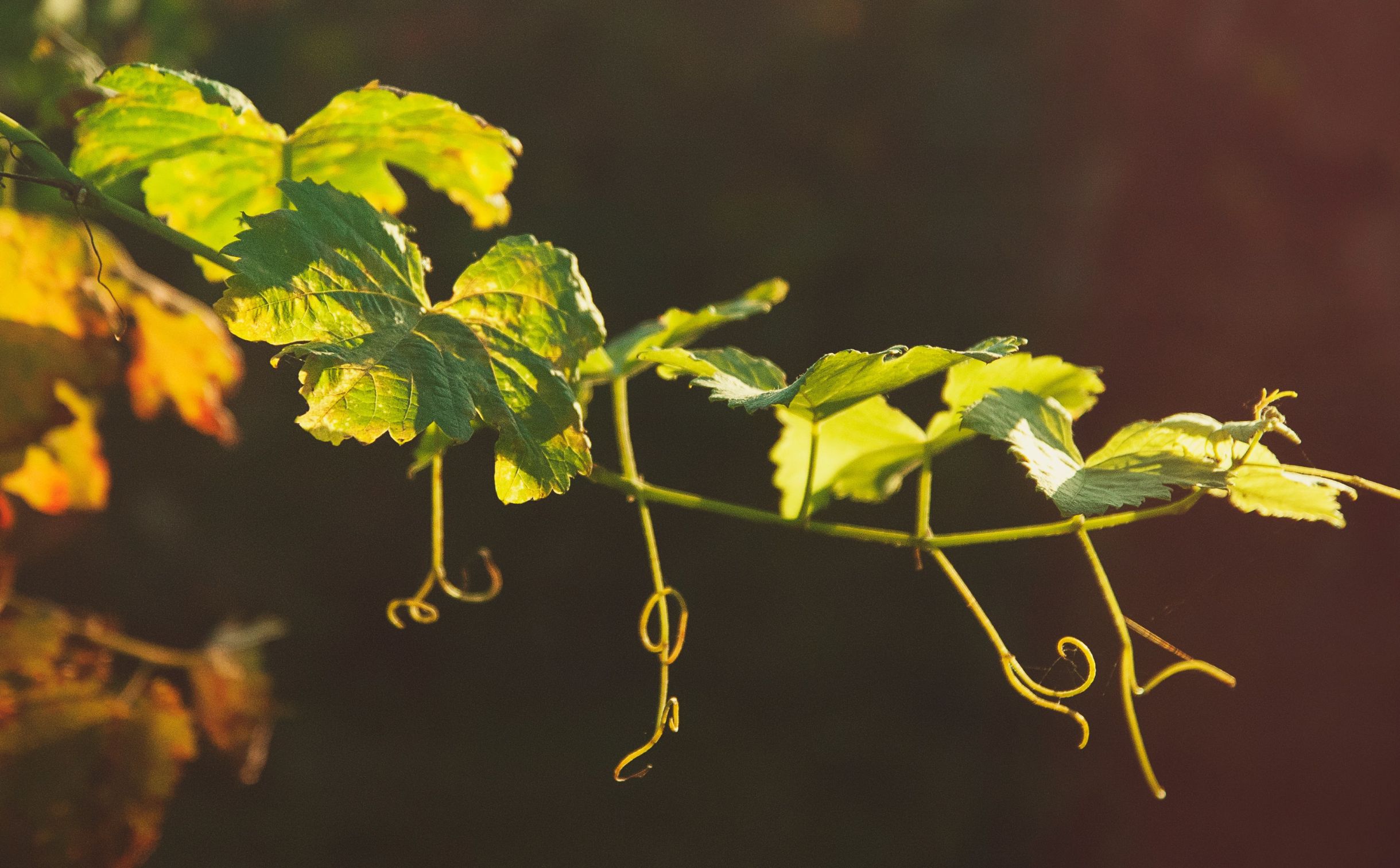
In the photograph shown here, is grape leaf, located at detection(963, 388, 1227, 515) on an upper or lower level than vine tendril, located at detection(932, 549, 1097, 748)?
upper

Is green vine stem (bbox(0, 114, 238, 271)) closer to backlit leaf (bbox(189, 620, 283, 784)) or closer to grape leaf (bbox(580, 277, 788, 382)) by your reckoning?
grape leaf (bbox(580, 277, 788, 382))

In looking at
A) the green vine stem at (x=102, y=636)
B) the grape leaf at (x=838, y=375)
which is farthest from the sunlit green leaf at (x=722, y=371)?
the green vine stem at (x=102, y=636)

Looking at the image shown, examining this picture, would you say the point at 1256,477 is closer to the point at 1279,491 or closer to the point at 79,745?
the point at 1279,491

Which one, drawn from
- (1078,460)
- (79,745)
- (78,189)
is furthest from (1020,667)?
(79,745)

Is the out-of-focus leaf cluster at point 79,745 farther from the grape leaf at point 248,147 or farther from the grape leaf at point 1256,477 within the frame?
the grape leaf at point 1256,477

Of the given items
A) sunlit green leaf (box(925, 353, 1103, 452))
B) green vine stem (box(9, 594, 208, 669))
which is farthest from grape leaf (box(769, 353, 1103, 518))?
green vine stem (box(9, 594, 208, 669))

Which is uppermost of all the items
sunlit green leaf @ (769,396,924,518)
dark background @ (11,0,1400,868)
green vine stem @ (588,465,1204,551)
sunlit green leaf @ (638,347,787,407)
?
sunlit green leaf @ (638,347,787,407)
